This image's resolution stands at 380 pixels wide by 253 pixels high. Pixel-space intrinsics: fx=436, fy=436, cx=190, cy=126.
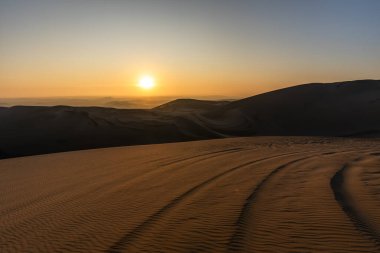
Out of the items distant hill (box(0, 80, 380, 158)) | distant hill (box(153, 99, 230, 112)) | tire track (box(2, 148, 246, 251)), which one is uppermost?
distant hill (box(153, 99, 230, 112))

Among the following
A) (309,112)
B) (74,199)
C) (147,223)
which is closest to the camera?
(147,223)

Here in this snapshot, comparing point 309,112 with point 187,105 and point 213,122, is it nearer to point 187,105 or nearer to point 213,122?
point 213,122

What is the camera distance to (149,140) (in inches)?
1257

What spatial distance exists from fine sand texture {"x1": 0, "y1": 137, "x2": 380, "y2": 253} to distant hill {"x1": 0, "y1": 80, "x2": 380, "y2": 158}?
17.3 m

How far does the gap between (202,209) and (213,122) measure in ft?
111

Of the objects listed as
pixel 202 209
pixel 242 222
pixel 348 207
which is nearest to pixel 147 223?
pixel 202 209

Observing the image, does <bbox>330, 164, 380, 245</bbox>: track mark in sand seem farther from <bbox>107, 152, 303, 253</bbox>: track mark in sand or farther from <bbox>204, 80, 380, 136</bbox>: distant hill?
<bbox>204, 80, 380, 136</bbox>: distant hill

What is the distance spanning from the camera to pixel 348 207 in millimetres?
7332

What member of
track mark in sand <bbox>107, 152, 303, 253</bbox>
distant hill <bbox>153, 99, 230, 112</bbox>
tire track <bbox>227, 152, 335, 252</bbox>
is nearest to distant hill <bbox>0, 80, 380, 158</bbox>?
distant hill <bbox>153, 99, 230, 112</bbox>

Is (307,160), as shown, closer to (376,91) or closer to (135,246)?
(135,246)

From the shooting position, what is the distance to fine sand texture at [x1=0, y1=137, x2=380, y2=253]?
5.98 m

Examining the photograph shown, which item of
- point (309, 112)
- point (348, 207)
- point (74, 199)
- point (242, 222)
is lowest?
point (74, 199)

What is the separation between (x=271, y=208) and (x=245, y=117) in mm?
36432

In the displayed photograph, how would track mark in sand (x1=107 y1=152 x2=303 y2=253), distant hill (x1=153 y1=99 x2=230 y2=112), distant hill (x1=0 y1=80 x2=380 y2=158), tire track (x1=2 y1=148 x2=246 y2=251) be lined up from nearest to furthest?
1. track mark in sand (x1=107 y1=152 x2=303 y2=253)
2. tire track (x1=2 y1=148 x2=246 y2=251)
3. distant hill (x1=0 y1=80 x2=380 y2=158)
4. distant hill (x1=153 y1=99 x2=230 y2=112)
